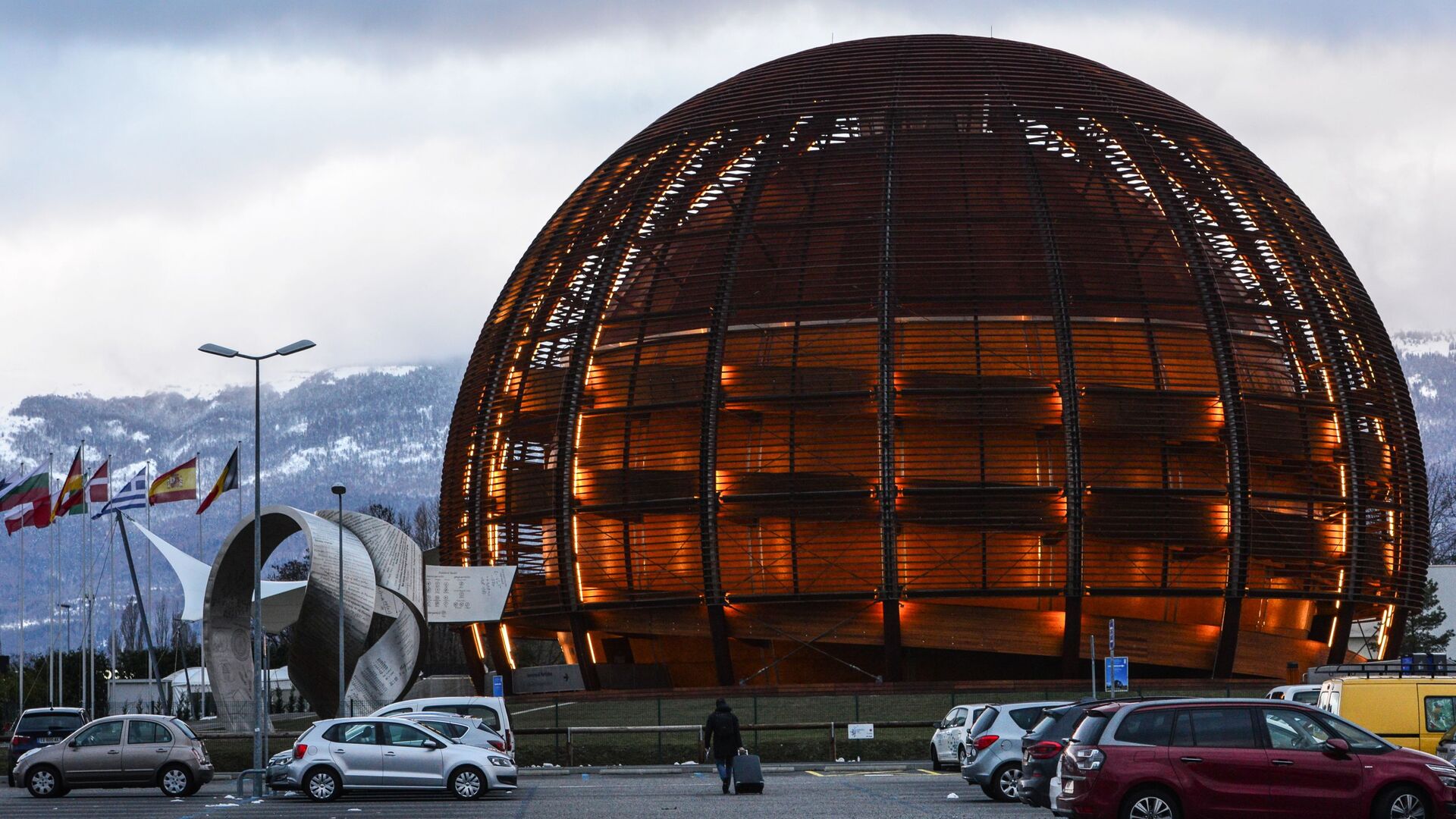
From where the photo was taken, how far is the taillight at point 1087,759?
20.7 meters

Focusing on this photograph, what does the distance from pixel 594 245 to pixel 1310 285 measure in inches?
712

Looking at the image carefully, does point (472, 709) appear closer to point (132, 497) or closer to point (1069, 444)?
point (1069, 444)

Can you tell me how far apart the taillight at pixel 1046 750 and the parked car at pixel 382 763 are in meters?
9.40

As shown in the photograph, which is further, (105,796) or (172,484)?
(172,484)

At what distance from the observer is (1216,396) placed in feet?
160

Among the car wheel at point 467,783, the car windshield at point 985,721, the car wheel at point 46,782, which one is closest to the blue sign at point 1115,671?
the car windshield at point 985,721

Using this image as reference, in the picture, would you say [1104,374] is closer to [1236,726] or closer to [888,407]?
[888,407]

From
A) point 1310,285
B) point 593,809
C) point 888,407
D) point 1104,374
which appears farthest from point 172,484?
point 593,809

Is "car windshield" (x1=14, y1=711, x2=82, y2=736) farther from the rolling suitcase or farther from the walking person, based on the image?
the rolling suitcase

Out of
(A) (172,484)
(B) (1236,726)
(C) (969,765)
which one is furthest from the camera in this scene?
(A) (172,484)

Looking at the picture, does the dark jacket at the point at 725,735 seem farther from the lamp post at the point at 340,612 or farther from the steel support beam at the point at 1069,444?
the steel support beam at the point at 1069,444

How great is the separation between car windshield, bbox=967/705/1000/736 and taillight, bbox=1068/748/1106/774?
26.0 ft

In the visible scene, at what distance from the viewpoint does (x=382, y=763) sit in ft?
102

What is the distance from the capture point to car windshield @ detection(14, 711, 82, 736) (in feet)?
133
